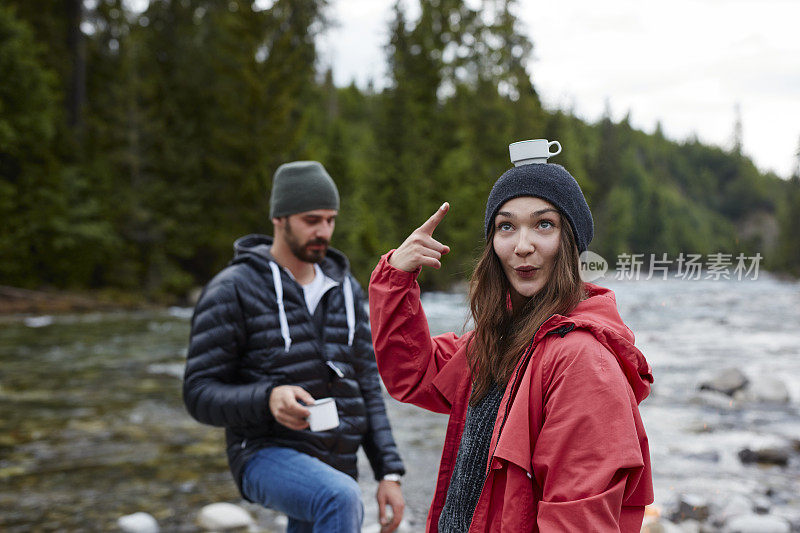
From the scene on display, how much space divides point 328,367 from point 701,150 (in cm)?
2851

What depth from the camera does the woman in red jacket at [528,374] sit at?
4.79 feet

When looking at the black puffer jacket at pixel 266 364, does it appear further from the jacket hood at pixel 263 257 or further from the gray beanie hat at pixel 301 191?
the gray beanie hat at pixel 301 191

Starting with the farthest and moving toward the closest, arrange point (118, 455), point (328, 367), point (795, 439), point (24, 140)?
point (24, 140), point (795, 439), point (118, 455), point (328, 367)

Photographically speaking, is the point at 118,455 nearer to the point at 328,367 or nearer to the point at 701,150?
the point at 328,367

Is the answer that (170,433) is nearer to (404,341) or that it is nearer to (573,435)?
(404,341)

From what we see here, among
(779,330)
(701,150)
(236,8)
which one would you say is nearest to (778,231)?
(701,150)

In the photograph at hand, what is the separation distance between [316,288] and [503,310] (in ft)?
5.08

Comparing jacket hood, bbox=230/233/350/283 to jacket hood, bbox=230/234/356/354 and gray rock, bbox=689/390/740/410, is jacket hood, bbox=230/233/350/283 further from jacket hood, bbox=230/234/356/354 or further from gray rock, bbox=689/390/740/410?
gray rock, bbox=689/390/740/410

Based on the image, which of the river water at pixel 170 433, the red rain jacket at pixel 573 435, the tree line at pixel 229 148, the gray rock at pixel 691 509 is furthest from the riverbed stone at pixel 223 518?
the tree line at pixel 229 148

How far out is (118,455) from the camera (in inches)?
265

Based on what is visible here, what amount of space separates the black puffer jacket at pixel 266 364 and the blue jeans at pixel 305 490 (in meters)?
0.08

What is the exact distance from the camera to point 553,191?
178 cm

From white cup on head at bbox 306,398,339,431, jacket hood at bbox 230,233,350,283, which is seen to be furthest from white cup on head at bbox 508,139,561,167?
jacket hood at bbox 230,233,350,283

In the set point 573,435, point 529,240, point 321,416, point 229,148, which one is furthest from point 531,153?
point 229,148
